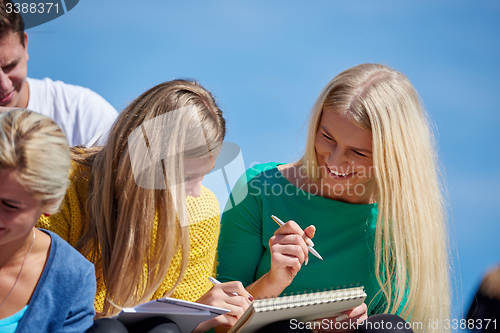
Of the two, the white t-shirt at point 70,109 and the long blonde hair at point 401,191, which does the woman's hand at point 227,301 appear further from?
the white t-shirt at point 70,109

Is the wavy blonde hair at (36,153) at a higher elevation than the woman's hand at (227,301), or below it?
higher

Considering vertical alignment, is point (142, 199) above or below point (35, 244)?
above

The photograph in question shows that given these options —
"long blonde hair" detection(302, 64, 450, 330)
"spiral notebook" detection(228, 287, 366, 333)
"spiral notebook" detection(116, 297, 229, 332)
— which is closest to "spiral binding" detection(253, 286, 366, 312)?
"spiral notebook" detection(228, 287, 366, 333)

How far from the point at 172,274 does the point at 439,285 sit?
1.07 metres

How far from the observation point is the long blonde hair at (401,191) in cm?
187

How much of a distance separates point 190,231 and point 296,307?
0.65m

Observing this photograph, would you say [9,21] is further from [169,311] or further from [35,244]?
[169,311]

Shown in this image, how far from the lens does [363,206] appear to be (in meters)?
2.03

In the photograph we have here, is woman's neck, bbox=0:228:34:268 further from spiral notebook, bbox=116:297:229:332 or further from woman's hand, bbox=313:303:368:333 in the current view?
woman's hand, bbox=313:303:368:333

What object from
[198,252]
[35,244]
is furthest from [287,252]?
[35,244]

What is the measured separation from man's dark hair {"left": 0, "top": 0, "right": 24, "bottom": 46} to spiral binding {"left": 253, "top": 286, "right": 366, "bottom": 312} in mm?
1671

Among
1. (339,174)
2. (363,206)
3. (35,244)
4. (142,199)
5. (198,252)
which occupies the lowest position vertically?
(198,252)

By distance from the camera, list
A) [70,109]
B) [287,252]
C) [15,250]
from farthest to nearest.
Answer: [70,109], [287,252], [15,250]

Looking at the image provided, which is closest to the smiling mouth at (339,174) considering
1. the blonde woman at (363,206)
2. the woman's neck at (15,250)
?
the blonde woman at (363,206)
